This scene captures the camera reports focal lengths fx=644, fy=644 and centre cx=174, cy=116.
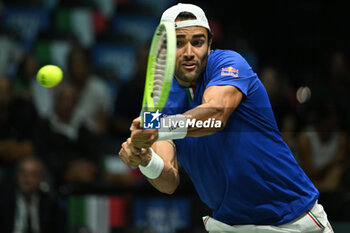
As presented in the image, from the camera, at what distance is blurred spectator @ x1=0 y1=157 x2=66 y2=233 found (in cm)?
625

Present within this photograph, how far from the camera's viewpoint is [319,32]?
819 centimetres

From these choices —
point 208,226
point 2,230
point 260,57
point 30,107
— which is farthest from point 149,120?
point 260,57

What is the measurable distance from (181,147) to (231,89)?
0.58m

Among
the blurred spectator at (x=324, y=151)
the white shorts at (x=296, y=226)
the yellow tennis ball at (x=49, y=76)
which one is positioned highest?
the yellow tennis ball at (x=49, y=76)

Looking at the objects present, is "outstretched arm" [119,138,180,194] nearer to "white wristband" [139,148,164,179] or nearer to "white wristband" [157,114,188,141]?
"white wristband" [139,148,164,179]

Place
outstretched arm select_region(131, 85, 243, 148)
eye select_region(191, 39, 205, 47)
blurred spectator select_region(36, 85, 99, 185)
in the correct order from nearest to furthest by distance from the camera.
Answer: outstretched arm select_region(131, 85, 243, 148) < eye select_region(191, 39, 205, 47) < blurred spectator select_region(36, 85, 99, 185)

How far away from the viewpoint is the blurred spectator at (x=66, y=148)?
6.75m

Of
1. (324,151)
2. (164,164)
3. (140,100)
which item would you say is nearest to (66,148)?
(140,100)

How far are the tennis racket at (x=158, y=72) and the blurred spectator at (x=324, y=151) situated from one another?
11.0 ft

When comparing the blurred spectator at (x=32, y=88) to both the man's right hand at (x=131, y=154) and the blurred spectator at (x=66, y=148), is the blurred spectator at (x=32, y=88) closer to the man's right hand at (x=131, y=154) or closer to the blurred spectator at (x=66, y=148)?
the blurred spectator at (x=66, y=148)

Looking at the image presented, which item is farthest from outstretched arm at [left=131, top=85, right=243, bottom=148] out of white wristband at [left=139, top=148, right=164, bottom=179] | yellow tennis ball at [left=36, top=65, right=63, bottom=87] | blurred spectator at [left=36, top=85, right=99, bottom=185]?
blurred spectator at [left=36, top=85, right=99, bottom=185]

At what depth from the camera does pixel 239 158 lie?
11.3 ft

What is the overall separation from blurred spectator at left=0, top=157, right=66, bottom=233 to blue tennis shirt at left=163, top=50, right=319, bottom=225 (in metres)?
3.12

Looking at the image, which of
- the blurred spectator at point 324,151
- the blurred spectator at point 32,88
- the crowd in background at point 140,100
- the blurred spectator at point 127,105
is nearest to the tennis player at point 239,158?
the crowd in background at point 140,100
